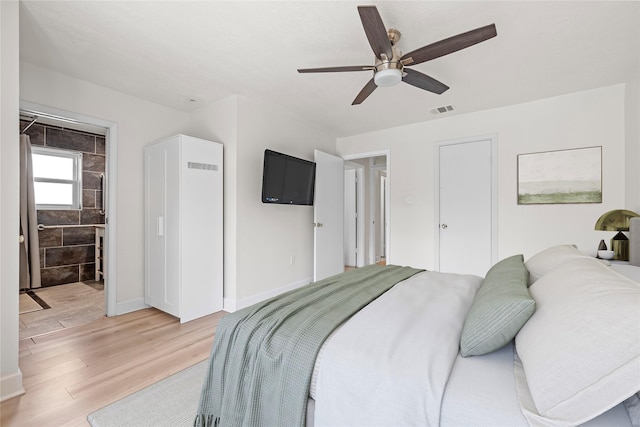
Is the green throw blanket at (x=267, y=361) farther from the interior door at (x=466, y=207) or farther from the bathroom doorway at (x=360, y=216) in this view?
the bathroom doorway at (x=360, y=216)

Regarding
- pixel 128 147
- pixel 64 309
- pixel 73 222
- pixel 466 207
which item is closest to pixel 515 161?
pixel 466 207

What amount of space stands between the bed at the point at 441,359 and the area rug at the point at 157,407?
401 millimetres

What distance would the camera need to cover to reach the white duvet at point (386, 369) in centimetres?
95

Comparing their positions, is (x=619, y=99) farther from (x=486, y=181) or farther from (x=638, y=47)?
(x=486, y=181)

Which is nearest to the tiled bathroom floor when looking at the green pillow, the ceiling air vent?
the green pillow

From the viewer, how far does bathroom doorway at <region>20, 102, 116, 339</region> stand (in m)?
3.49

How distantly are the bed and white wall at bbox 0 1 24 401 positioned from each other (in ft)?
4.66

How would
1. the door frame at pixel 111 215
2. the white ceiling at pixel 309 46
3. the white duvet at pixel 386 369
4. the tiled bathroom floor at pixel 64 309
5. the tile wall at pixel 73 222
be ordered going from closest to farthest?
1. the white duvet at pixel 386 369
2. the white ceiling at pixel 309 46
3. the tiled bathroom floor at pixel 64 309
4. the door frame at pixel 111 215
5. the tile wall at pixel 73 222

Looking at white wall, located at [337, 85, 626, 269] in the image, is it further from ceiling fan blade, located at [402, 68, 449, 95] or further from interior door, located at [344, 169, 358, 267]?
ceiling fan blade, located at [402, 68, 449, 95]

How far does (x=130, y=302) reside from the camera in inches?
131

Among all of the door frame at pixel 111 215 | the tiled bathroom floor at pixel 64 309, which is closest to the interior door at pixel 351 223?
the door frame at pixel 111 215

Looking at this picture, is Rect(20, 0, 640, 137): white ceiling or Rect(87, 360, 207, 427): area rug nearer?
Rect(87, 360, 207, 427): area rug

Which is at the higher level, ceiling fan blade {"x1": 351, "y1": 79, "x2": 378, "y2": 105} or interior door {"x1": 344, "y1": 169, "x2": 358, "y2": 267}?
ceiling fan blade {"x1": 351, "y1": 79, "x2": 378, "y2": 105}

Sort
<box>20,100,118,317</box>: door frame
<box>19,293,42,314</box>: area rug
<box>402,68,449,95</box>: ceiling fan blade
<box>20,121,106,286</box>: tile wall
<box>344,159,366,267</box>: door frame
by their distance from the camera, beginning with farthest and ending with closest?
<box>344,159,366,267</box>: door frame → <box>20,121,106,286</box>: tile wall → <box>19,293,42,314</box>: area rug → <box>20,100,118,317</box>: door frame → <box>402,68,449,95</box>: ceiling fan blade
